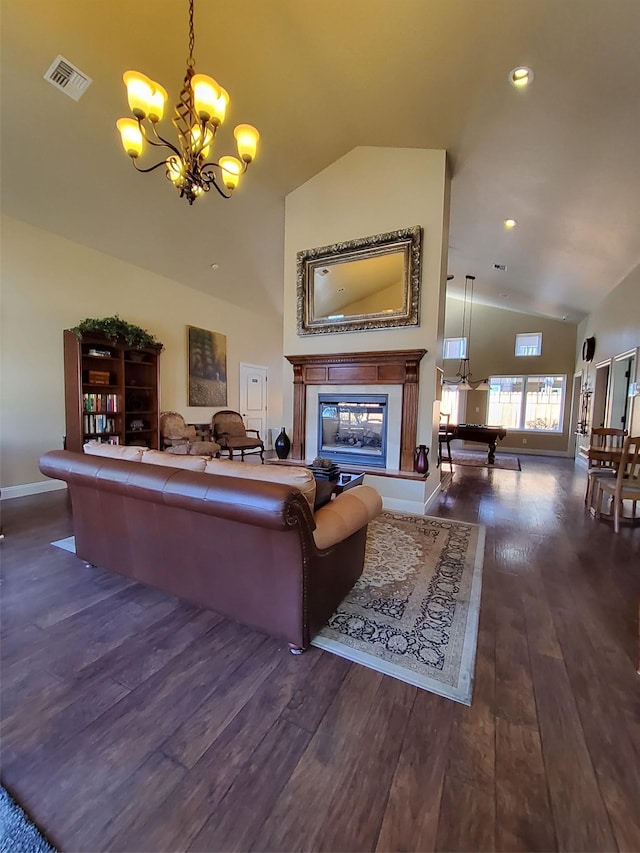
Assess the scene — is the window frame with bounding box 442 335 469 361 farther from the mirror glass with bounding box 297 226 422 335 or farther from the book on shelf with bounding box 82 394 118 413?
the book on shelf with bounding box 82 394 118 413

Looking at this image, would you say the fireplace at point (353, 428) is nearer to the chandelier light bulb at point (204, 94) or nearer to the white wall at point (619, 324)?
the chandelier light bulb at point (204, 94)

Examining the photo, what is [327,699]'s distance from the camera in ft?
4.87

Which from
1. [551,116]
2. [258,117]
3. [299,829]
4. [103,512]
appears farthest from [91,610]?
[551,116]

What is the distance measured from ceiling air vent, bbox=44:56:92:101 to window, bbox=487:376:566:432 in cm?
925

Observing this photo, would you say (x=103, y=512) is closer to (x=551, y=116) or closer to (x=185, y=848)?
(x=185, y=848)

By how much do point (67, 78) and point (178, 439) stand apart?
4.32 metres

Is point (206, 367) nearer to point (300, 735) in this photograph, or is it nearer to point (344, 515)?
point (344, 515)

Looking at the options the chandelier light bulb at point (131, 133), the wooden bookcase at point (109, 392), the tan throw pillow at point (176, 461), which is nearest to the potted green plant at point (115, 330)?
the wooden bookcase at point (109, 392)

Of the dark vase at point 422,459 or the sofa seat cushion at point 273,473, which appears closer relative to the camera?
the sofa seat cushion at point 273,473

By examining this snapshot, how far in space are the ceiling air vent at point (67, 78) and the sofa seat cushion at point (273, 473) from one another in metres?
3.77

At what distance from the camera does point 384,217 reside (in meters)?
4.29

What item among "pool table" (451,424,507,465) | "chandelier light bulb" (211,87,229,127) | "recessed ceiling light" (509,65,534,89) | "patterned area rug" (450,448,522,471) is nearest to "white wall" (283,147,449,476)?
"recessed ceiling light" (509,65,534,89)

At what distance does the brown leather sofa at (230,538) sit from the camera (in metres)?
1.64

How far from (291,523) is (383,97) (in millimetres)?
4004
